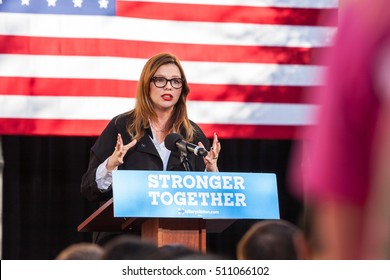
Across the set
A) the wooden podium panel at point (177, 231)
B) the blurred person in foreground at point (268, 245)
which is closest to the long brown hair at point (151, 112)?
the wooden podium panel at point (177, 231)

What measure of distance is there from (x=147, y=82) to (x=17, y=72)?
7.32 feet

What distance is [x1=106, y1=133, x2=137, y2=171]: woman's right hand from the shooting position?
502cm

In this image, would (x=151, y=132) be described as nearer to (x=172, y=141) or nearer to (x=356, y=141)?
(x=172, y=141)

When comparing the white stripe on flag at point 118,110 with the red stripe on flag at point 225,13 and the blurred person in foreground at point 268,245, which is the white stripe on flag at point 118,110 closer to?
the red stripe on flag at point 225,13

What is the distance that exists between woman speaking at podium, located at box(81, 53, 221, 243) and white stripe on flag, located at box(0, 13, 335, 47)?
7.20ft

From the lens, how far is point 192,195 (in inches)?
177

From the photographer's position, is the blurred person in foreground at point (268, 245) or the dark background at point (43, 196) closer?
the blurred person in foreground at point (268, 245)

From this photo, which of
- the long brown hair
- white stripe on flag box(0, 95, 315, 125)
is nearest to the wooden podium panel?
the long brown hair

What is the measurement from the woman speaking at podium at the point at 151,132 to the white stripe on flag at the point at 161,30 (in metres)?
2.19

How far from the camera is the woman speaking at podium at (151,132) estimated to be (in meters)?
5.34

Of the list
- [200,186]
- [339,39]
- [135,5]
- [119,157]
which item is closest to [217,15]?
[135,5]

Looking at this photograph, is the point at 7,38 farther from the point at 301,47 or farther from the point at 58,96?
the point at 301,47

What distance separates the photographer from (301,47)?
8156 millimetres

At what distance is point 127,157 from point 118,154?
481mm
